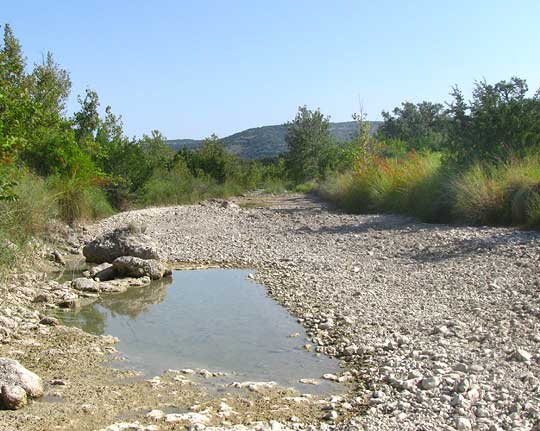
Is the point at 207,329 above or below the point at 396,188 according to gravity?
A: below

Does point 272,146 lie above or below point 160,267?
above

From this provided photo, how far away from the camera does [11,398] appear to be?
4.60 meters

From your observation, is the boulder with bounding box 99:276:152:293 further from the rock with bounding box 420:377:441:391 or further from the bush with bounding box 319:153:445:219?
the bush with bounding box 319:153:445:219

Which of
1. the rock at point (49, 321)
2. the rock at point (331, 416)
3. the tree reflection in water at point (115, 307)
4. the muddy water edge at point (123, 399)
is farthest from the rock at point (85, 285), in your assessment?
the rock at point (331, 416)

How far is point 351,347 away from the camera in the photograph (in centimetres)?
620

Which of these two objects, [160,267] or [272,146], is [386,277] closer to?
[160,267]

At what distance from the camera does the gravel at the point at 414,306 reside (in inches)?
180

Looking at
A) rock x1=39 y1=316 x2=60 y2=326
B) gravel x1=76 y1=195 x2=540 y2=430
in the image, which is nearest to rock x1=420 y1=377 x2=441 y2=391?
gravel x1=76 y1=195 x2=540 y2=430

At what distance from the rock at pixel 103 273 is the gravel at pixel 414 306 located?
79.2 inches

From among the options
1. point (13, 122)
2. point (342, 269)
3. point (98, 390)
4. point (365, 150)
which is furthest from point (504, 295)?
point (365, 150)

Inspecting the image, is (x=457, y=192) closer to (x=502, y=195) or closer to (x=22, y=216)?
(x=502, y=195)

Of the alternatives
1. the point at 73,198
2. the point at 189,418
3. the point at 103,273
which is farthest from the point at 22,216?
the point at 189,418

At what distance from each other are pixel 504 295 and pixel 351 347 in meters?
2.57

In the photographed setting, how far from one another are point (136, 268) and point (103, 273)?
0.56m
